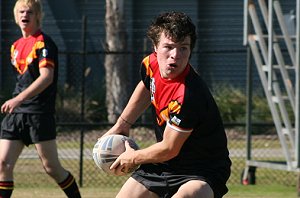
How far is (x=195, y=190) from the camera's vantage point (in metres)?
6.46

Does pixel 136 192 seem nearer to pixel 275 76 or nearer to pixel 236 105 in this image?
pixel 275 76

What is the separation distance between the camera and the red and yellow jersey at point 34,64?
31.4 feet

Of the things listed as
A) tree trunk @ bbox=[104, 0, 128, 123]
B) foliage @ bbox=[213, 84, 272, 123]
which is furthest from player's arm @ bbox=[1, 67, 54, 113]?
tree trunk @ bbox=[104, 0, 128, 123]

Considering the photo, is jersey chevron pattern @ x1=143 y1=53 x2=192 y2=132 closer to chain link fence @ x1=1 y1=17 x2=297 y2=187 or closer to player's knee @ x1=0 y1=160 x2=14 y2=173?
player's knee @ x1=0 y1=160 x2=14 y2=173

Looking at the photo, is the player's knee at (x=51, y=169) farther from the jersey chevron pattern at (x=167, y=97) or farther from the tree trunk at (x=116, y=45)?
the tree trunk at (x=116, y=45)

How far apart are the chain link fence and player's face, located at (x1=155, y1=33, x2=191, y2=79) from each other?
6712mm

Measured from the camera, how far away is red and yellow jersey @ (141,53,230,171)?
644 centimetres

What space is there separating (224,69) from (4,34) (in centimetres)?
559

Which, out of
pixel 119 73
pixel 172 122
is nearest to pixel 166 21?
pixel 172 122

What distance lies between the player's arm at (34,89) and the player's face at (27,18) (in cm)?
46

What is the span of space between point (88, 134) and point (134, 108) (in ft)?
36.1

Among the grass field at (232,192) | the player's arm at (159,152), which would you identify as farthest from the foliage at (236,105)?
the player's arm at (159,152)

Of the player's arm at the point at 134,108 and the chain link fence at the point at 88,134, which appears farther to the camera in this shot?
the chain link fence at the point at 88,134

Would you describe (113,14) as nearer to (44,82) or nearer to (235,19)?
(235,19)
